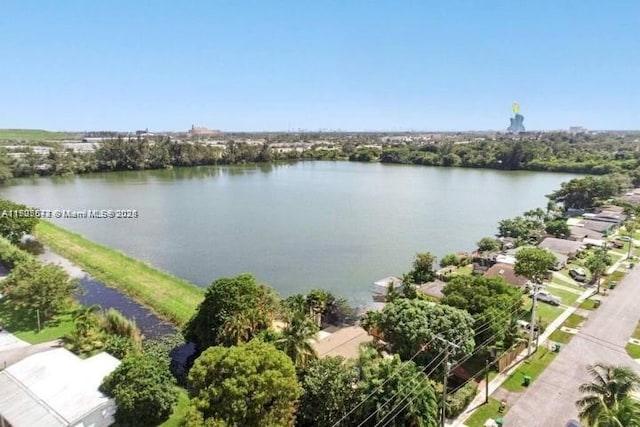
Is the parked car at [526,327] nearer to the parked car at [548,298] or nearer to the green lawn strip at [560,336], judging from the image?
the green lawn strip at [560,336]

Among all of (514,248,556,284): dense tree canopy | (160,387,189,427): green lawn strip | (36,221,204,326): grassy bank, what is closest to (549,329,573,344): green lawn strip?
(514,248,556,284): dense tree canopy

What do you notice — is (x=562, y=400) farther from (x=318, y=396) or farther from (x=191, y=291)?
(x=191, y=291)

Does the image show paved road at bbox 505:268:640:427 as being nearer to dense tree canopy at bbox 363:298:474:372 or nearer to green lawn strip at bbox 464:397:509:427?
green lawn strip at bbox 464:397:509:427

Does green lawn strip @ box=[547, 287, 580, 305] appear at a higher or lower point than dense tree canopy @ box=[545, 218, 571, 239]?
lower

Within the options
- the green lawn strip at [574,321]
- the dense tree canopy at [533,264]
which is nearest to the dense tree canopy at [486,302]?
the green lawn strip at [574,321]

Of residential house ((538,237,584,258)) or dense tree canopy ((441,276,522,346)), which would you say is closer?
dense tree canopy ((441,276,522,346))

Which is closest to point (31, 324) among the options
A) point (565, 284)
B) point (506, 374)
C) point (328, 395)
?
point (328, 395)

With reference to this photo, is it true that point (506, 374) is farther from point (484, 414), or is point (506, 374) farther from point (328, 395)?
point (328, 395)

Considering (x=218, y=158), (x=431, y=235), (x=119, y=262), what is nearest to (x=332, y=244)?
(x=431, y=235)
